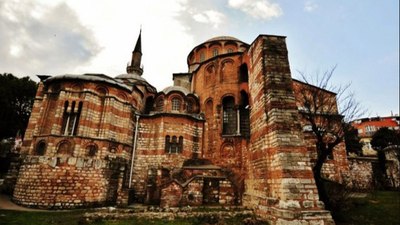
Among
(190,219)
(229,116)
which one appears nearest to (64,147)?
(190,219)

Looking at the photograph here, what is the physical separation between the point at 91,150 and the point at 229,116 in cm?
1052

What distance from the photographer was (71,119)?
587 inches

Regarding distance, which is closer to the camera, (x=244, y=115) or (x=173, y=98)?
(x=244, y=115)

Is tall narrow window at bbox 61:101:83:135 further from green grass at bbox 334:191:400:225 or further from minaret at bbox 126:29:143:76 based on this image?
green grass at bbox 334:191:400:225

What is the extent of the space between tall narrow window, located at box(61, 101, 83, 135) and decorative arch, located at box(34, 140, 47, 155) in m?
1.24

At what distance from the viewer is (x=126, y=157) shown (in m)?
16.3

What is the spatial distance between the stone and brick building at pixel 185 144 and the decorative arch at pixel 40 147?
55 mm

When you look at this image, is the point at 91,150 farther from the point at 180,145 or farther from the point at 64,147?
the point at 180,145

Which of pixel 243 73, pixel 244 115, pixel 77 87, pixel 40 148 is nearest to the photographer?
pixel 40 148

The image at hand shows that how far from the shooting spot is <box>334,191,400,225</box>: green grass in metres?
9.75

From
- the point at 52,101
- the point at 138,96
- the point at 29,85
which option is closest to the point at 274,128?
the point at 138,96

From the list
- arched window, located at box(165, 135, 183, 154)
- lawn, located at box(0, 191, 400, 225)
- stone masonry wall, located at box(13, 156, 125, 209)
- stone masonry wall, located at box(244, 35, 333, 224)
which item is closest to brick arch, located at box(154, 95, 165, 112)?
arched window, located at box(165, 135, 183, 154)

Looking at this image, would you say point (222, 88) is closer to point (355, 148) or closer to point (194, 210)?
point (194, 210)

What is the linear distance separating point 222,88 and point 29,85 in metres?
21.2
